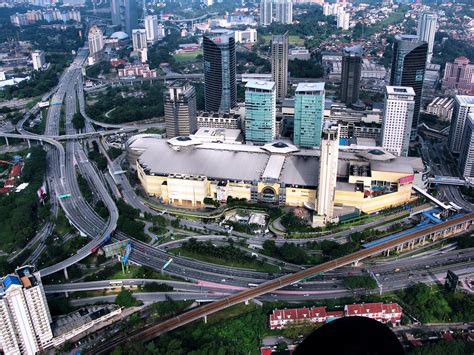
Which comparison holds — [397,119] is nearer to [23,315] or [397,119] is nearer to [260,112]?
[260,112]

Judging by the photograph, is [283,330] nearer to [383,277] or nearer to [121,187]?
[383,277]

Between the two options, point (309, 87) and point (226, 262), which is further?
point (309, 87)

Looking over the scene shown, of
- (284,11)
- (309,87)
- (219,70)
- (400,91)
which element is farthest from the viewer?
(284,11)

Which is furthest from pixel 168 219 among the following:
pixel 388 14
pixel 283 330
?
pixel 388 14

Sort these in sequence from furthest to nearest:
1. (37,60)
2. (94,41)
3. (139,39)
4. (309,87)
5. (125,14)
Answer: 1. (125,14)
2. (139,39)
3. (94,41)
4. (37,60)
5. (309,87)

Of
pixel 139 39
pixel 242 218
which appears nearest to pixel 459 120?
pixel 242 218

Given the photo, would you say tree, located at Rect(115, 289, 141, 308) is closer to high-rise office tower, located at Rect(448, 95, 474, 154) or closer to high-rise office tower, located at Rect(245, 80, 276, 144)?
high-rise office tower, located at Rect(245, 80, 276, 144)
